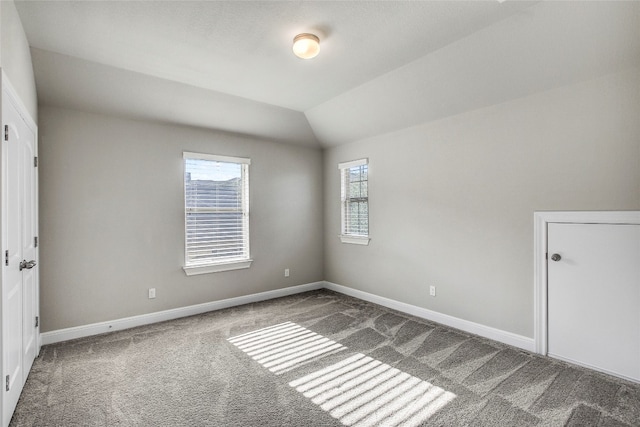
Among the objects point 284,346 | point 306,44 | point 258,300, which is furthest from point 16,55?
point 258,300

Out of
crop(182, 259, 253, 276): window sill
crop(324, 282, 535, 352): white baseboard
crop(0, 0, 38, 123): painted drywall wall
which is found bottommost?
crop(324, 282, 535, 352): white baseboard

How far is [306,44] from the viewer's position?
8.57ft

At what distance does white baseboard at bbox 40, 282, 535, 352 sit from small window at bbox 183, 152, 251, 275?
50cm

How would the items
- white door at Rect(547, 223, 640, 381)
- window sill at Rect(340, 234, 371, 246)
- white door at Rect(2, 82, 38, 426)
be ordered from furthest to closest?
window sill at Rect(340, 234, 371, 246)
white door at Rect(547, 223, 640, 381)
white door at Rect(2, 82, 38, 426)

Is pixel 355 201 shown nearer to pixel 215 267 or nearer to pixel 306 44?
pixel 215 267

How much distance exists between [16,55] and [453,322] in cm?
463

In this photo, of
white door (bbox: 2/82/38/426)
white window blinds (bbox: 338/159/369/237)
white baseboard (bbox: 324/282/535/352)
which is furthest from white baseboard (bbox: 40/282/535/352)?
white window blinds (bbox: 338/159/369/237)

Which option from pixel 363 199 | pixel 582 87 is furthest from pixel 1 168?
pixel 582 87

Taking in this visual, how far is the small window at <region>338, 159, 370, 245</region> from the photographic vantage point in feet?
16.0

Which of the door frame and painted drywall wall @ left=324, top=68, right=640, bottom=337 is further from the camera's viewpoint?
the door frame

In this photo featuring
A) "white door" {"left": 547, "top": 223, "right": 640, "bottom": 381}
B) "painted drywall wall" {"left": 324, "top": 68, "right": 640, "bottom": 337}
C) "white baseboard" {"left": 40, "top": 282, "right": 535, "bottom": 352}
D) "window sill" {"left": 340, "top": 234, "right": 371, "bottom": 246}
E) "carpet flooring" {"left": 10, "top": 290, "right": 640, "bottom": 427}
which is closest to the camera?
"carpet flooring" {"left": 10, "top": 290, "right": 640, "bottom": 427}

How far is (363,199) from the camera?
4.90 metres

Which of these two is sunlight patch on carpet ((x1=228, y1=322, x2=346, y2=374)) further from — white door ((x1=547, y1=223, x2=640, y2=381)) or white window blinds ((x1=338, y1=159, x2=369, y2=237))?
white door ((x1=547, y1=223, x2=640, y2=381))

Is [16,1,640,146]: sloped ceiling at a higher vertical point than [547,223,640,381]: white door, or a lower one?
higher
